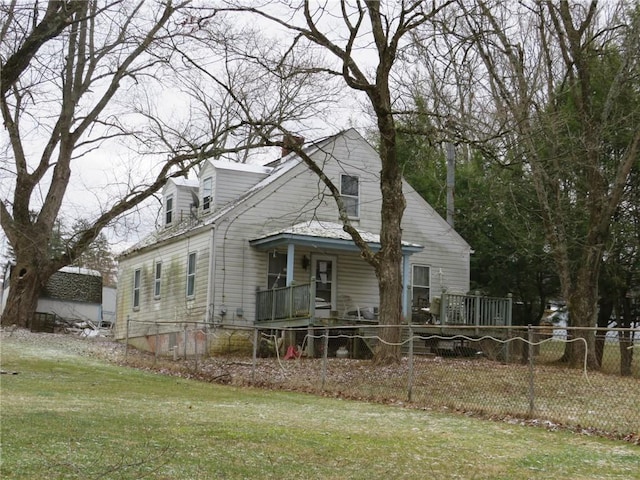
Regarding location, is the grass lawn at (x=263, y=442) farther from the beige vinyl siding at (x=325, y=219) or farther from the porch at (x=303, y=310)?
the beige vinyl siding at (x=325, y=219)

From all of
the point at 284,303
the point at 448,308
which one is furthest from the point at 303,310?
the point at 448,308

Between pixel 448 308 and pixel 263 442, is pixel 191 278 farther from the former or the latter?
pixel 263 442

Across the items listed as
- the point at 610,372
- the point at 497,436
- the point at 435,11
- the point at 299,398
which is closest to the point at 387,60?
the point at 435,11

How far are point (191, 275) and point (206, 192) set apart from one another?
3.02 meters

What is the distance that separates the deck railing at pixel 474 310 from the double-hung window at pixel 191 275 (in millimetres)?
8046

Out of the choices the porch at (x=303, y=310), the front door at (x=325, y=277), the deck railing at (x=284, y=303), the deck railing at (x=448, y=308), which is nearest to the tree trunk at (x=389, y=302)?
the porch at (x=303, y=310)

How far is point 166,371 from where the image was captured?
65.4 feet

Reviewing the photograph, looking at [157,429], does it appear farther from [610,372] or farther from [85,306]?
[85,306]

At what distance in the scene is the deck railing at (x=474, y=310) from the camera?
85.9ft

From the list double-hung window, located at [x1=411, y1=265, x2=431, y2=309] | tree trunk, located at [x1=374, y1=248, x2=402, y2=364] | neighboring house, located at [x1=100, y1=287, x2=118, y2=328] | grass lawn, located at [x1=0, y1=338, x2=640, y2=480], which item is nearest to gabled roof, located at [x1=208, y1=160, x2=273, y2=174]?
double-hung window, located at [x1=411, y1=265, x2=431, y2=309]

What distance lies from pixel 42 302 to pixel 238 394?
3368cm

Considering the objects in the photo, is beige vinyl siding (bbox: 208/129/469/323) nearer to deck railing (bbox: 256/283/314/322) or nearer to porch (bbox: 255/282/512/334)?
deck railing (bbox: 256/283/314/322)

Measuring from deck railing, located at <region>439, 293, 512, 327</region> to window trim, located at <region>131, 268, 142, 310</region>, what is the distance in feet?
41.1

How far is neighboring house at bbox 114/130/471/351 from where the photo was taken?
1030 inches
